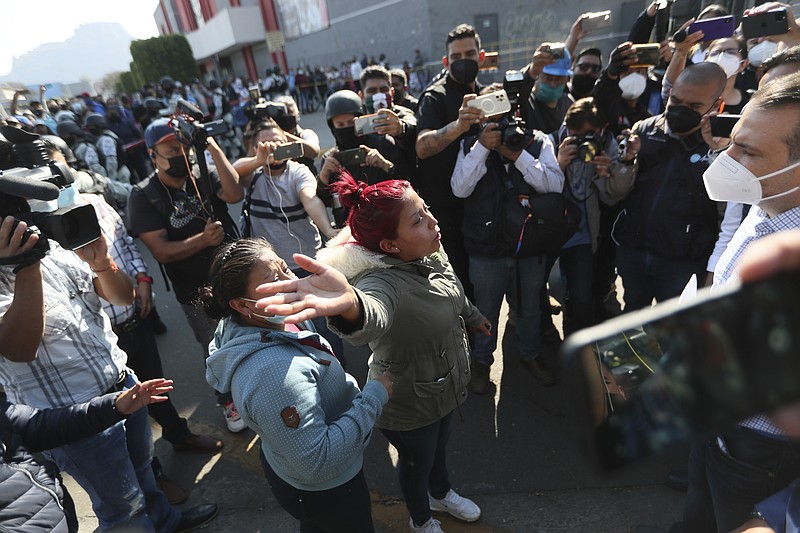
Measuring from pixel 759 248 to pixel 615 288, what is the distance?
3.89 meters

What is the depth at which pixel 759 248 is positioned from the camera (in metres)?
0.63

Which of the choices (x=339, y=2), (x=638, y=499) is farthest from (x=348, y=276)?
(x=339, y=2)

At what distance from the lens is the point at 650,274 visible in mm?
2777

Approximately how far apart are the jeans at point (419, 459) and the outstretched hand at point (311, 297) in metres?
0.94

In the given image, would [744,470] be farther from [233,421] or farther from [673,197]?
[233,421]

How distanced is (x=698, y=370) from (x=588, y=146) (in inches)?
98.8

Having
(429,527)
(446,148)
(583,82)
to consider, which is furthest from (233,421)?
(583,82)

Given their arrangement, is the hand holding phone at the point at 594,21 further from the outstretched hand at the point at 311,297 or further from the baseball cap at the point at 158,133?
the outstretched hand at the point at 311,297

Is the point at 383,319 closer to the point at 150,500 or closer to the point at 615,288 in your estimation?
the point at 150,500

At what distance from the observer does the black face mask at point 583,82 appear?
13.8 feet

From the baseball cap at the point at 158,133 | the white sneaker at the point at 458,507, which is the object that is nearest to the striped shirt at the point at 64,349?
the baseball cap at the point at 158,133

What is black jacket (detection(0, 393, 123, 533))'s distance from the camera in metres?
1.21

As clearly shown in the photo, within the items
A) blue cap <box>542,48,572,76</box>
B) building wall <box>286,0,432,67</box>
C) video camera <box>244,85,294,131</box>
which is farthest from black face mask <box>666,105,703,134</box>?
building wall <box>286,0,432,67</box>

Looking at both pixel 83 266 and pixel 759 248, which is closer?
pixel 759 248
